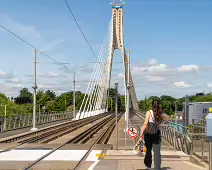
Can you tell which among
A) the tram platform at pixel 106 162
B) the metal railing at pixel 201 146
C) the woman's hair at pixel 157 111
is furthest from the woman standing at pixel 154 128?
the metal railing at pixel 201 146

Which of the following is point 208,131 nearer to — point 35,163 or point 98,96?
point 35,163

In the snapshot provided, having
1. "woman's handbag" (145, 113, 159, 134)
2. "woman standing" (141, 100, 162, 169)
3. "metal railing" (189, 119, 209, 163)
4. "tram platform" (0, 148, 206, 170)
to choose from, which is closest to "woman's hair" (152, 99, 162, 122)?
"woman standing" (141, 100, 162, 169)

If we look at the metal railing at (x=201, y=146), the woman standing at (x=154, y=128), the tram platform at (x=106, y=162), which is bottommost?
the tram platform at (x=106, y=162)

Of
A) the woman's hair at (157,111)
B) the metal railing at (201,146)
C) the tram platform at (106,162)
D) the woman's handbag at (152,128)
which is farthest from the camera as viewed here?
the metal railing at (201,146)

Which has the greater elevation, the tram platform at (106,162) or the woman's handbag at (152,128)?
the woman's handbag at (152,128)

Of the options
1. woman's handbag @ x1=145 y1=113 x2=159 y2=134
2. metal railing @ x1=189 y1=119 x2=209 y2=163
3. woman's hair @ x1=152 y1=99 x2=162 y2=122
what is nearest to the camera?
woman's hair @ x1=152 y1=99 x2=162 y2=122

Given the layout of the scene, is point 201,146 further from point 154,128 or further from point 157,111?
point 157,111

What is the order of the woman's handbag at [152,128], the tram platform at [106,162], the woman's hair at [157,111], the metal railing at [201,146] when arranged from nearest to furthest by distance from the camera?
the woman's hair at [157,111] < the woman's handbag at [152,128] < the tram platform at [106,162] < the metal railing at [201,146]

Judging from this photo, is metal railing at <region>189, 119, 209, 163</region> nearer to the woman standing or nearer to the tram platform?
the tram platform

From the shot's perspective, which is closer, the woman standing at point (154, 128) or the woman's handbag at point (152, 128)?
the woman standing at point (154, 128)

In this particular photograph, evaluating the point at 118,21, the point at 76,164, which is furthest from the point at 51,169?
the point at 118,21

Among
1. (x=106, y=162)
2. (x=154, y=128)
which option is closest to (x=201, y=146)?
(x=106, y=162)

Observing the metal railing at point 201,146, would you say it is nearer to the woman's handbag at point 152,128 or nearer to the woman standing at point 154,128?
the woman standing at point 154,128

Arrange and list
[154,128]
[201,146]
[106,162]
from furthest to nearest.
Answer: [106,162] → [201,146] → [154,128]
